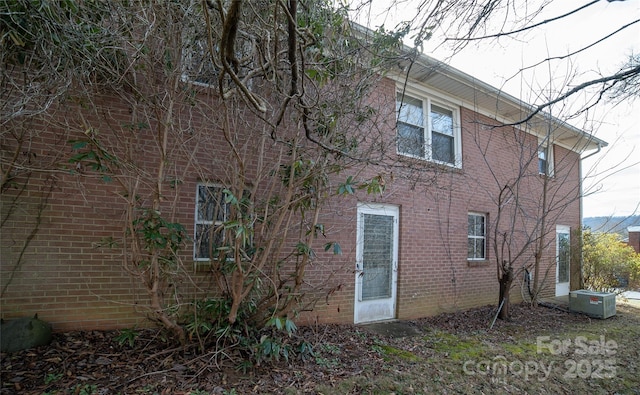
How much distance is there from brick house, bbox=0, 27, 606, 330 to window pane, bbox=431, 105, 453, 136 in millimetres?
28

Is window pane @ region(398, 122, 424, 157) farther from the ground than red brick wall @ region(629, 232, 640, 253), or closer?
farther from the ground

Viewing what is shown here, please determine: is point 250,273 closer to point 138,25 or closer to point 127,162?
point 127,162

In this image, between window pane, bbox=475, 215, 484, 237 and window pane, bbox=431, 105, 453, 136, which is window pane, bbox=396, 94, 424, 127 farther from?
window pane, bbox=475, 215, 484, 237

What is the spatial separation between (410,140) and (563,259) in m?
7.65

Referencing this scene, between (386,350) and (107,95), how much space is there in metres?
5.00

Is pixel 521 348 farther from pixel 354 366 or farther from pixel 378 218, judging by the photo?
pixel 378 218

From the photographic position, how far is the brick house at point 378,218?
400 centimetres

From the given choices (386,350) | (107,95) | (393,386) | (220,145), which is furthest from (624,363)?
(107,95)

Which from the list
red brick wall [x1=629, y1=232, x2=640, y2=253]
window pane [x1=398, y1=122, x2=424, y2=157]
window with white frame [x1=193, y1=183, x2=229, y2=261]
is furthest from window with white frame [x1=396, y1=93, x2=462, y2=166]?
red brick wall [x1=629, y1=232, x2=640, y2=253]

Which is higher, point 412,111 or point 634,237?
point 412,111

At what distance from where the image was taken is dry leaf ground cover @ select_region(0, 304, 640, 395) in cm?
333

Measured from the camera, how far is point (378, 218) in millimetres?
6547

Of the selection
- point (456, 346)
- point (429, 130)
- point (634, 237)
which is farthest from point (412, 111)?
point (634, 237)

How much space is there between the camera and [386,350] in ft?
15.9
